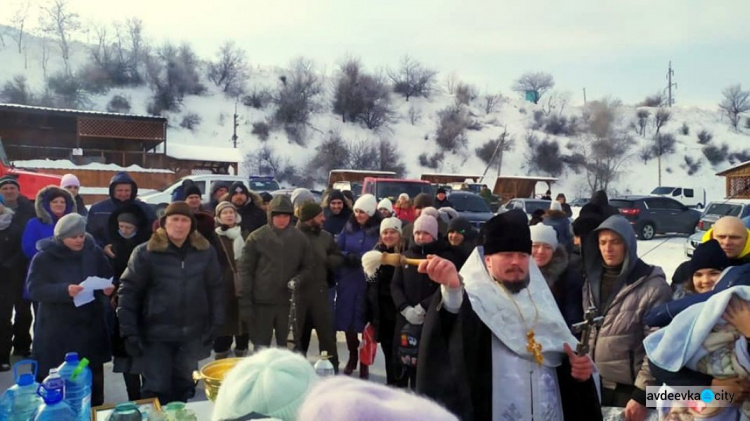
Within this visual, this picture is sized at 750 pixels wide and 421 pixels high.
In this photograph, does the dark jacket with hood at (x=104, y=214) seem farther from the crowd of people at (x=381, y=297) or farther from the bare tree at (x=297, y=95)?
the bare tree at (x=297, y=95)

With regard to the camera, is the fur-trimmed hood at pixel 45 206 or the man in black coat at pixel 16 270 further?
the man in black coat at pixel 16 270

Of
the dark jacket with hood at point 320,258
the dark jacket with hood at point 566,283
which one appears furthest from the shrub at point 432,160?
the dark jacket with hood at point 566,283

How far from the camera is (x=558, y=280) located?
161 inches

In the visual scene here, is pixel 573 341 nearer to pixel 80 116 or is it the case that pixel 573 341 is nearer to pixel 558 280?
pixel 558 280

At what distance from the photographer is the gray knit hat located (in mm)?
3951

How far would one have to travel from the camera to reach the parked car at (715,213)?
45.1ft

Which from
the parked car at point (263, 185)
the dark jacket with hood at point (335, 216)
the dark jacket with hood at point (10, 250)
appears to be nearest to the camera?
the dark jacket with hood at point (10, 250)

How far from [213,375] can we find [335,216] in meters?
4.49

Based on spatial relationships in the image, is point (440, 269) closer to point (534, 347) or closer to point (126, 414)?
point (534, 347)

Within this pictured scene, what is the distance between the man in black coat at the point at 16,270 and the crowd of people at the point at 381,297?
0.02m

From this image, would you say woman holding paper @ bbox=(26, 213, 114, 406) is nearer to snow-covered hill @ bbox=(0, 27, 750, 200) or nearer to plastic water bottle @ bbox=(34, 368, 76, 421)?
plastic water bottle @ bbox=(34, 368, 76, 421)

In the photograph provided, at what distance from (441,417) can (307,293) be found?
4.35m

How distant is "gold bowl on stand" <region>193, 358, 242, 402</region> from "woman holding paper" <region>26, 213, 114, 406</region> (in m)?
1.79

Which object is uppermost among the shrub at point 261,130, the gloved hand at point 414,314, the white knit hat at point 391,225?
the shrub at point 261,130
